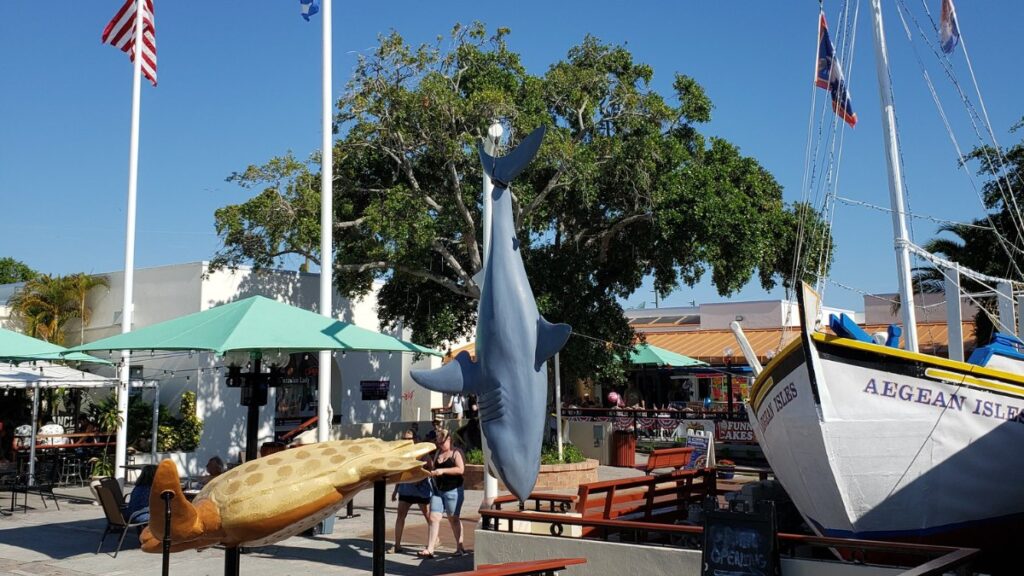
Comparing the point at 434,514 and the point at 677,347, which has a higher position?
the point at 677,347

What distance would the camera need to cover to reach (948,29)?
53.9 feet

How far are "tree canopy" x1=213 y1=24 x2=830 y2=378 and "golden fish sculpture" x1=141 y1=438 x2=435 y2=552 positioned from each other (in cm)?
1305

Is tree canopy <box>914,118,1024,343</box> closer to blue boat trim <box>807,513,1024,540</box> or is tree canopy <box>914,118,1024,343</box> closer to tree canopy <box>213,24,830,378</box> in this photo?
tree canopy <box>213,24,830,378</box>

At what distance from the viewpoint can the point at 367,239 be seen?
19.7m

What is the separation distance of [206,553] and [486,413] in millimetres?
6459

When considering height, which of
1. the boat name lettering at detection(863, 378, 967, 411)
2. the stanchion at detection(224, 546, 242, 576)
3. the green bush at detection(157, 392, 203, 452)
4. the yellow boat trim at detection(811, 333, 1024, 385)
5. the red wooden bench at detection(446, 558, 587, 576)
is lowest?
the red wooden bench at detection(446, 558, 587, 576)

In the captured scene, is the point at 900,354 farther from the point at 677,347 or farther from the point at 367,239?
the point at 677,347

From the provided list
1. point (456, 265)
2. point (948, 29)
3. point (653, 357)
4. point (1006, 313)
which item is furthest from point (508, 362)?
point (653, 357)

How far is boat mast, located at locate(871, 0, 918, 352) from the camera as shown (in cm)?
1347

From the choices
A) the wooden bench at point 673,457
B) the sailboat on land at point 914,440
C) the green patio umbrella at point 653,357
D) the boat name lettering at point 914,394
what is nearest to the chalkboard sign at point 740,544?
the sailboat on land at point 914,440

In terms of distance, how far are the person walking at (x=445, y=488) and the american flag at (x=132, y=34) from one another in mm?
10657

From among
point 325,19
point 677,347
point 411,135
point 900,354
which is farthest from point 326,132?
point 677,347

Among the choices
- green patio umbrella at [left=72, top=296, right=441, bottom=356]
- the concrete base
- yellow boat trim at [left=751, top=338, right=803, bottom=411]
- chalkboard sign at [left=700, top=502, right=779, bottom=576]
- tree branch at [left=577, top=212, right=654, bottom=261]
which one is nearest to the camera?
chalkboard sign at [left=700, top=502, right=779, bottom=576]

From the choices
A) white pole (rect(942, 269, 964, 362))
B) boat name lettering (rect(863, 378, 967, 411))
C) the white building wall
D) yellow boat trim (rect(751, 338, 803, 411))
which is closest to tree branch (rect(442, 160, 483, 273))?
the white building wall
